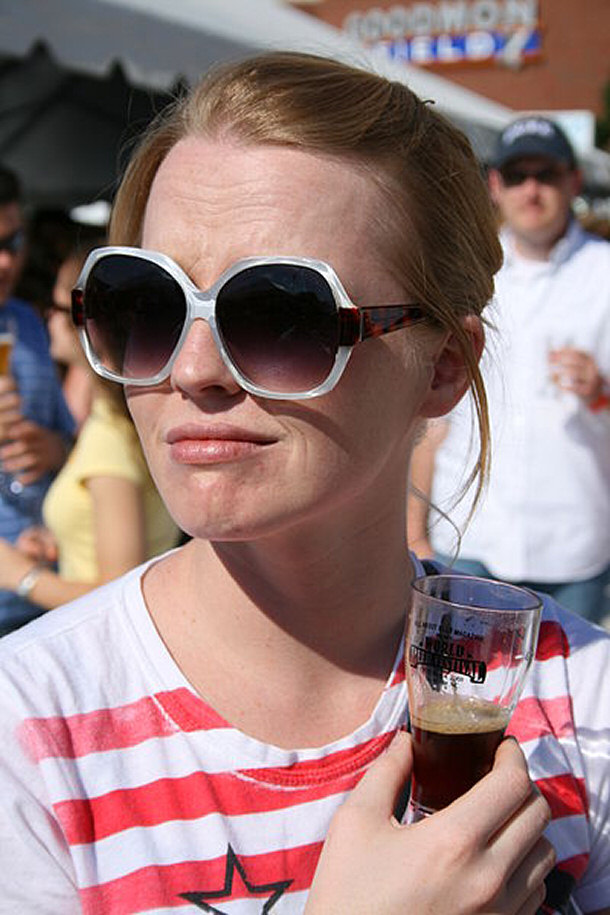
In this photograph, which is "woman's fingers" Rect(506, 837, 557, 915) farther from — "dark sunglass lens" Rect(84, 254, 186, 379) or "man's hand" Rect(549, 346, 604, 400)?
"man's hand" Rect(549, 346, 604, 400)

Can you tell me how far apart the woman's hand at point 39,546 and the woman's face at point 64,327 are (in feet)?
2.77

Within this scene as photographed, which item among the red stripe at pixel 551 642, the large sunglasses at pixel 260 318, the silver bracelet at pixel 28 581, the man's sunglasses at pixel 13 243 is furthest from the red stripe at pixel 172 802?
the man's sunglasses at pixel 13 243

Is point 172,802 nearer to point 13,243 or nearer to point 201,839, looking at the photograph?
point 201,839

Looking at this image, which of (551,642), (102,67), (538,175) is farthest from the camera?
(102,67)

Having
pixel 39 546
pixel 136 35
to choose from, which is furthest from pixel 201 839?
pixel 136 35

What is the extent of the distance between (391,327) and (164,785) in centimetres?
64

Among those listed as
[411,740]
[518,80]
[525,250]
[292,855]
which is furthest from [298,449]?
[518,80]

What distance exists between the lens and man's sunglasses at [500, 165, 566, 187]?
424cm

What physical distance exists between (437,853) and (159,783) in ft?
1.18

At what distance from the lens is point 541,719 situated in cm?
143

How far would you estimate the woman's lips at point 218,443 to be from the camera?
1235 mm

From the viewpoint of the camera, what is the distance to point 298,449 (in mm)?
1253

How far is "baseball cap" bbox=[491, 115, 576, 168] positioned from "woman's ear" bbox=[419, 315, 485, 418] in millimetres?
3002

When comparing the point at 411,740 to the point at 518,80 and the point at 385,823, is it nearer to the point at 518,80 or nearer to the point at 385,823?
the point at 385,823
